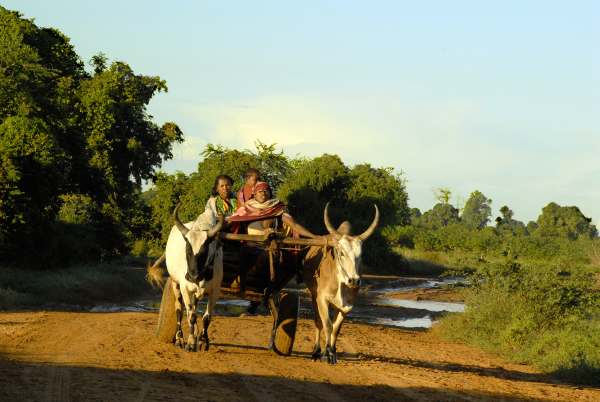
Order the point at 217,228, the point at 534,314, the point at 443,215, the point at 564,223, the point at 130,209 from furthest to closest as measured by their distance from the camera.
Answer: the point at 443,215
the point at 564,223
the point at 130,209
the point at 534,314
the point at 217,228

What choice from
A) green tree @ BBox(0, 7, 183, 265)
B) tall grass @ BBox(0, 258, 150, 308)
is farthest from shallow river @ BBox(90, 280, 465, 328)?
green tree @ BBox(0, 7, 183, 265)

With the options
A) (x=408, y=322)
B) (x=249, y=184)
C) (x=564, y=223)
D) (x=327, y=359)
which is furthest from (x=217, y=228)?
(x=564, y=223)

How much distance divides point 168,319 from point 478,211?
101 meters

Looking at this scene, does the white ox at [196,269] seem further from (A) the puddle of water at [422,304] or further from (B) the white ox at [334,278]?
(A) the puddle of water at [422,304]

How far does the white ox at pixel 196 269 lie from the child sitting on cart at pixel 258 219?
1.03 ft

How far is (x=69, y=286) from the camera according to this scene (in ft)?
50.7

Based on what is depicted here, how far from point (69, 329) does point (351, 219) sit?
2117 centimetres

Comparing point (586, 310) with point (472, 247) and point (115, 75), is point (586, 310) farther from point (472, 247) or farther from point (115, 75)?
point (472, 247)

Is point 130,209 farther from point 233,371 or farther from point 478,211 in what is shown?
point 478,211

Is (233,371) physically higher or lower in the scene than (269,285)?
lower

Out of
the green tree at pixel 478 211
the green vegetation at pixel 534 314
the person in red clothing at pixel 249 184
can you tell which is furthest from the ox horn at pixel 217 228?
the green tree at pixel 478 211

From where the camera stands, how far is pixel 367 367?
742 centimetres

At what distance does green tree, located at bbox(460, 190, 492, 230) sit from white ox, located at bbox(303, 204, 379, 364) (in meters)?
96.5

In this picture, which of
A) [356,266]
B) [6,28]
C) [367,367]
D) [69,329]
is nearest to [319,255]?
[356,266]
